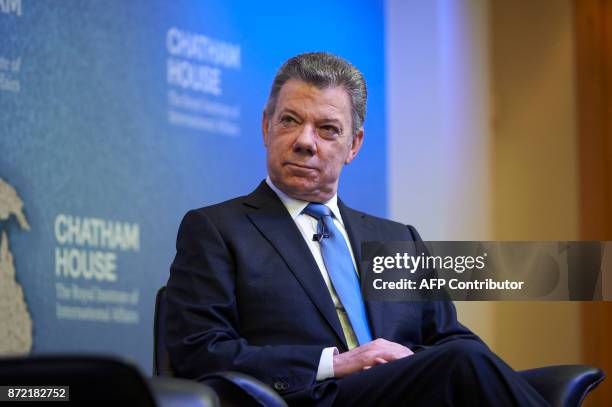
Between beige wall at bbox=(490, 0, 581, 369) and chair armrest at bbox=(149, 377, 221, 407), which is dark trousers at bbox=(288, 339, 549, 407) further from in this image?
beige wall at bbox=(490, 0, 581, 369)

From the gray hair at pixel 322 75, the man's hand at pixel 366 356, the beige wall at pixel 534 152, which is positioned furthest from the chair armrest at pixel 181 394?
the beige wall at pixel 534 152

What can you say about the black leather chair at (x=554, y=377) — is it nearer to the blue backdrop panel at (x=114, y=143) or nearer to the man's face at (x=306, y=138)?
the man's face at (x=306, y=138)

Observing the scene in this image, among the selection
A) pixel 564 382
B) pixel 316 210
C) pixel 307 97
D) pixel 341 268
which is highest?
pixel 307 97

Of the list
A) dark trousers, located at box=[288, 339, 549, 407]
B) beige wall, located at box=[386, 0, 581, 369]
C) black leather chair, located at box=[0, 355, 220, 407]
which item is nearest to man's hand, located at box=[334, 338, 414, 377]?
dark trousers, located at box=[288, 339, 549, 407]

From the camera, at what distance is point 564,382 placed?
8.11 feet

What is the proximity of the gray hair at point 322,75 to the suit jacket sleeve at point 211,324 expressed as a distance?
440 millimetres

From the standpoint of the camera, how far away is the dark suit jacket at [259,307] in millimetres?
2396

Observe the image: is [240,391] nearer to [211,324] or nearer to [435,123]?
[211,324]

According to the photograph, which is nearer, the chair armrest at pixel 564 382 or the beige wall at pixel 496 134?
the chair armrest at pixel 564 382

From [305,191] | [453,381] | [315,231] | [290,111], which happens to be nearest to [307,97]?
[290,111]

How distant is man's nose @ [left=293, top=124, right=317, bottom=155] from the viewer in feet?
9.11

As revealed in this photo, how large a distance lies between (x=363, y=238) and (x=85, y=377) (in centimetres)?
174

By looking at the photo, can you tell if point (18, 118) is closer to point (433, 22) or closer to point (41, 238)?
point (41, 238)

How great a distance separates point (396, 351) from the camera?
8.02 feet
